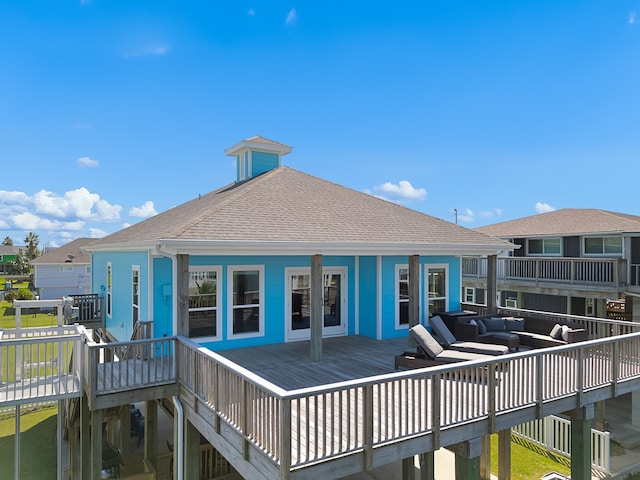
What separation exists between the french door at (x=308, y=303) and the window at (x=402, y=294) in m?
1.54

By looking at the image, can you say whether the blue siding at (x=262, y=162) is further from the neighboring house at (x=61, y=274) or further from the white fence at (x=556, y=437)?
the neighboring house at (x=61, y=274)

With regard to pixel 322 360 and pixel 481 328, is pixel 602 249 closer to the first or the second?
pixel 481 328

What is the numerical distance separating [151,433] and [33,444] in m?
6.58

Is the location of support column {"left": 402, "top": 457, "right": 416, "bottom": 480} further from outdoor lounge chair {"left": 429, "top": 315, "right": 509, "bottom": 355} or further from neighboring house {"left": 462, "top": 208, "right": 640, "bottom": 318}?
neighboring house {"left": 462, "top": 208, "right": 640, "bottom": 318}

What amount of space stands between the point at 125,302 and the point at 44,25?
1155cm

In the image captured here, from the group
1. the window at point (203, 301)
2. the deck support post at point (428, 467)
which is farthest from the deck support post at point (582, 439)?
the window at point (203, 301)

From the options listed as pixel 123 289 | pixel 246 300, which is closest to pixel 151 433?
pixel 123 289

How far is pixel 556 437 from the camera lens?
1282cm

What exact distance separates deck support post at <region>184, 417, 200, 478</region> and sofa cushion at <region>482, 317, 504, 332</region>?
27.3 ft

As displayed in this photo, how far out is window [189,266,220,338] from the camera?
31.8 ft

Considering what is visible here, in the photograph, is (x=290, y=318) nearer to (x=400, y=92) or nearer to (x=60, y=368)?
(x=60, y=368)

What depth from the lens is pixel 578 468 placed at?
26.1ft

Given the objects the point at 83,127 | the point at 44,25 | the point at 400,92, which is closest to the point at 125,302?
the point at 44,25

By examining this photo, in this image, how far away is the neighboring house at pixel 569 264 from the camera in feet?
51.2
